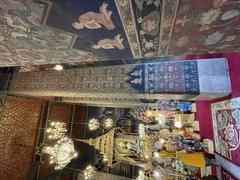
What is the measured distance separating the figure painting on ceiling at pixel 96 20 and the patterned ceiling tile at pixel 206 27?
64 cm

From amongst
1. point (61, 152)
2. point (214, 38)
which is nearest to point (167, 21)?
point (214, 38)

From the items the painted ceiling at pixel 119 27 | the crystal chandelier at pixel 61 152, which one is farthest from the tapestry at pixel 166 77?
the crystal chandelier at pixel 61 152

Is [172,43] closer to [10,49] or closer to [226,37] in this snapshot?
[226,37]

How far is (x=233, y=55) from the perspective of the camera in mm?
3926

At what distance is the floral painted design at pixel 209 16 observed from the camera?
154 centimetres

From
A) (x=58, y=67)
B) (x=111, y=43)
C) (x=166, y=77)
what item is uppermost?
(x=58, y=67)

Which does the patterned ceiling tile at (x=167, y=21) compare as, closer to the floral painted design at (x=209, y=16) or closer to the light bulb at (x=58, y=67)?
the floral painted design at (x=209, y=16)

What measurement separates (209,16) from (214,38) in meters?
0.45

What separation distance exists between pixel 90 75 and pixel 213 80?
3412mm

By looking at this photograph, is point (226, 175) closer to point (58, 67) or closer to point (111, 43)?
point (111, 43)

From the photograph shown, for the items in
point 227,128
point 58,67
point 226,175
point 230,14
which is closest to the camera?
point 230,14

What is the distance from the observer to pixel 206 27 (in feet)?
5.81

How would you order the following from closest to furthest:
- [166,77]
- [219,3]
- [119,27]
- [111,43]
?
[219,3], [119,27], [111,43], [166,77]

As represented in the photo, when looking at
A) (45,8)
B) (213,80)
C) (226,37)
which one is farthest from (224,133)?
(45,8)
